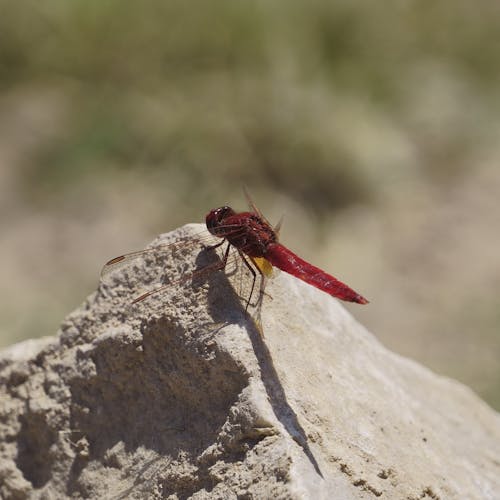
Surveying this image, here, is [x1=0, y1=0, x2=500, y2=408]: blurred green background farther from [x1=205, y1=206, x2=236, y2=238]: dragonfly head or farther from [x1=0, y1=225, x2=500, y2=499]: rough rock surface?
[x1=205, y1=206, x2=236, y2=238]: dragonfly head

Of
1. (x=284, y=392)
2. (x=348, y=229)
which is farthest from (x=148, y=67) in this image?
(x=284, y=392)

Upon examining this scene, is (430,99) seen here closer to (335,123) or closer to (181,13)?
(335,123)

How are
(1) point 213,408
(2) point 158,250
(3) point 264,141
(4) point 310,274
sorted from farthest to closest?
1. (3) point 264,141
2. (2) point 158,250
3. (4) point 310,274
4. (1) point 213,408

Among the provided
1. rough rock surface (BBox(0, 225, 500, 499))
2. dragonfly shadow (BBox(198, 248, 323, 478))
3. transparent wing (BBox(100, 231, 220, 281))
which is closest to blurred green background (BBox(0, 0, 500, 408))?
rough rock surface (BBox(0, 225, 500, 499))

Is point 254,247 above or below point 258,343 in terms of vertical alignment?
above

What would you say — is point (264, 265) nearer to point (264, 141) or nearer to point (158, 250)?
point (158, 250)

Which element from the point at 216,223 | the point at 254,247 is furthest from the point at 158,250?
the point at 254,247

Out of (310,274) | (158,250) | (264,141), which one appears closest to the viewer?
(310,274)
